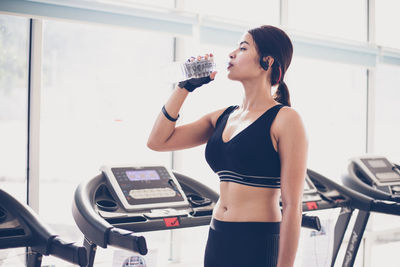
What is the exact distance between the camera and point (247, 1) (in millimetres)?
3473

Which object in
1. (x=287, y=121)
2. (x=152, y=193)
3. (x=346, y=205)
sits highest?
(x=287, y=121)

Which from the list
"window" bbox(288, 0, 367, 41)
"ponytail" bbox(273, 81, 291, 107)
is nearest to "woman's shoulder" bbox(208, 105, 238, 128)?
"ponytail" bbox(273, 81, 291, 107)

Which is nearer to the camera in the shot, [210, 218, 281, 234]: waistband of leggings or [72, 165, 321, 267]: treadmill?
[210, 218, 281, 234]: waistband of leggings

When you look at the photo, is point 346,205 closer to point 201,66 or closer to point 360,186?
point 360,186

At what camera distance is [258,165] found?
4.77 feet

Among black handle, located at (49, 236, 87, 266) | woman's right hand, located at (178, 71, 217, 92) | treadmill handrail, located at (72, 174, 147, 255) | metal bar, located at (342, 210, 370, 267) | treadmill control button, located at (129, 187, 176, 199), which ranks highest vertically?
woman's right hand, located at (178, 71, 217, 92)

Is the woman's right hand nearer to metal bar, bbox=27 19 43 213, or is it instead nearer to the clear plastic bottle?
the clear plastic bottle

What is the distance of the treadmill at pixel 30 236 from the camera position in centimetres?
141

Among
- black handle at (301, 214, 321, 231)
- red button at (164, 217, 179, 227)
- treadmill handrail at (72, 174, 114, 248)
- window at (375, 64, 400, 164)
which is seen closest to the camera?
treadmill handrail at (72, 174, 114, 248)

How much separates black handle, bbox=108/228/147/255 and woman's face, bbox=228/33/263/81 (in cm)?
64

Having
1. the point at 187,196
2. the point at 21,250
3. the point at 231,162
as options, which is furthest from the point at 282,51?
the point at 21,250

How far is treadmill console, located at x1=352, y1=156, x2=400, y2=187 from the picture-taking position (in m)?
2.89

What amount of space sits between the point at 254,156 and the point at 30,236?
2.70 ft

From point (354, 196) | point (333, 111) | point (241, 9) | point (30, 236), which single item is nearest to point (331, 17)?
point (333, 111)
